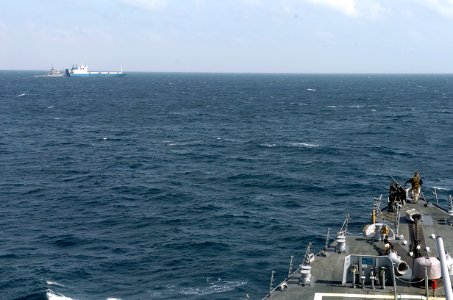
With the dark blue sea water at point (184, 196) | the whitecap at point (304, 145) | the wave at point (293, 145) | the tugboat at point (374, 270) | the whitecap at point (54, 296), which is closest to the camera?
the tugboat at point (374, 270)

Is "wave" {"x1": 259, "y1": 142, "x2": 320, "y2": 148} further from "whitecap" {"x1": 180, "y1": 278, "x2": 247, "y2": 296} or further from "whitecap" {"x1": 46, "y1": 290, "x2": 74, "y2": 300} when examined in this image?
"whitecap" {"x1": 46, "y1": 290, "x2": 74, "y2": 300}

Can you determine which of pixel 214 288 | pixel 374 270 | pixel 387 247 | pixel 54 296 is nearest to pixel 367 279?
pixel 374 270

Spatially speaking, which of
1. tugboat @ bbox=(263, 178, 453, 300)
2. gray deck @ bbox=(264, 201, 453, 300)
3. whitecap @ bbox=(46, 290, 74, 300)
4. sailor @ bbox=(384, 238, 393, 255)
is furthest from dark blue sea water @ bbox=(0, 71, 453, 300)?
sailor @ bbox=(384, 238, 393, 255)

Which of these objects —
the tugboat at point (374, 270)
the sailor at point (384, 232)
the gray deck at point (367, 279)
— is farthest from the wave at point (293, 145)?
the sailor at point (384, 232)

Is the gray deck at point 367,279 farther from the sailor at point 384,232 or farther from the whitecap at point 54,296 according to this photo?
the whitecap at point 54,296

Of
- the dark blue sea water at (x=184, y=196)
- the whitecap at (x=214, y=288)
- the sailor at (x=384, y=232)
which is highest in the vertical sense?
the sailor at (x=384, y=232)

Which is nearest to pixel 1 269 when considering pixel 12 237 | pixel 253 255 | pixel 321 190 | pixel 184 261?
pixel 12 237

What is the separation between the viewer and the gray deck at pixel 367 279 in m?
25.5

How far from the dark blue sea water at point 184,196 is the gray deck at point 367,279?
40.8ft

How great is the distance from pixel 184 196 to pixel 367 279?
149 feet

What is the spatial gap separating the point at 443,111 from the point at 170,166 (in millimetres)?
122621

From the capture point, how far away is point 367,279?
87.2ft

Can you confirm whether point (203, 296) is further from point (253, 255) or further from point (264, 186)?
point (264, 186)

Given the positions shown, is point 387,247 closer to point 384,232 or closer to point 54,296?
point 384,232
